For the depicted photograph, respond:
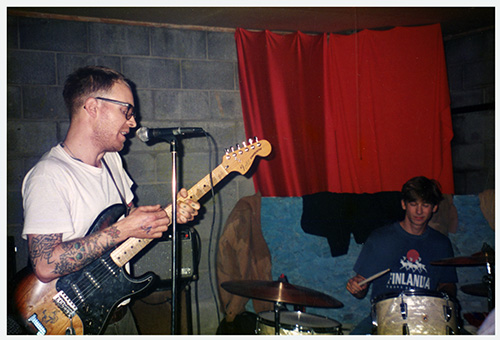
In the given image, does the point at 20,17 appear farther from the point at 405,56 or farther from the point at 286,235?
the point at 405,56

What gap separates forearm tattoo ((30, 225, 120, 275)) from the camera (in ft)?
6.57

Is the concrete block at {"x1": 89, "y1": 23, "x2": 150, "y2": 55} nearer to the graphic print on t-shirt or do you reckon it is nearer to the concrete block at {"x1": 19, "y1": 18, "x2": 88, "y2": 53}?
the concrete block at {"x1": 19, "y1": 18, "x2": 88, "y2": 53}

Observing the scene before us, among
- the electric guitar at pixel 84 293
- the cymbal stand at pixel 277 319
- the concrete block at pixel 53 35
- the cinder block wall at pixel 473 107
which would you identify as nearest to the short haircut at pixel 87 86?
the concrete block at pixel 53 35

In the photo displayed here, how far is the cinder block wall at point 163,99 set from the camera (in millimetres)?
2691

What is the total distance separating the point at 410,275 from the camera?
2.73 metres

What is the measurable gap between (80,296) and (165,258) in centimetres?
57

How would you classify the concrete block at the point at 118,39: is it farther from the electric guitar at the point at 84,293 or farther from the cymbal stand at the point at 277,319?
the cymbal stand at the point at 277,319

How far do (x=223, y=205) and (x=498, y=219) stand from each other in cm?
201

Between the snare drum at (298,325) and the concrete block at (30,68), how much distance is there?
2.02 metres

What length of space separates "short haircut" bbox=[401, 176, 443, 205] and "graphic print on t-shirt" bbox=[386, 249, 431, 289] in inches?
14.7

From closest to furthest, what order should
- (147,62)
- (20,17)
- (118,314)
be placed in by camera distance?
1. (118,314)
2. (20,17)
3. (147,62)

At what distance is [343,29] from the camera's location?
324 cm

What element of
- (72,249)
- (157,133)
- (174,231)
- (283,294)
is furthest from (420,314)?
(72,249)

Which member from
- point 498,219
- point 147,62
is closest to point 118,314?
point 147,62
